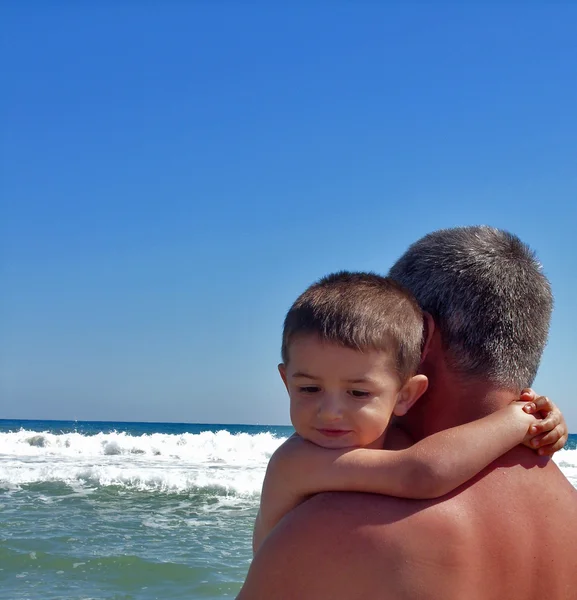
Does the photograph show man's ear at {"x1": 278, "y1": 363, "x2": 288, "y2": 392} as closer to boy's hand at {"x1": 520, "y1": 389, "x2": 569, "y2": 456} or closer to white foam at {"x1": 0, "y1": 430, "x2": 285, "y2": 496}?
boy's hand at {"x1": 520, "y1": 389, "x2": 569, "y2": 456}

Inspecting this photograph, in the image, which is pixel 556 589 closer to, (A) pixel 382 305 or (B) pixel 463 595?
(B) pixel 463 595

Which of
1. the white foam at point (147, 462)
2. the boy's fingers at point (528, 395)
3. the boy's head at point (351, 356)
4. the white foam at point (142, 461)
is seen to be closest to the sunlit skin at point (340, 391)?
the boy's head at point (351, 356)

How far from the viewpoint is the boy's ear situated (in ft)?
5.91

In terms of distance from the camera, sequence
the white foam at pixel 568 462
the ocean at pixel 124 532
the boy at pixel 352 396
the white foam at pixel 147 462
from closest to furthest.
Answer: the boy at pixel 352 396, the ocean at pixel 124 532, the white foam at pixel 147 462, the white foam at pixel 568 462

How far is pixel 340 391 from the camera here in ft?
5.72

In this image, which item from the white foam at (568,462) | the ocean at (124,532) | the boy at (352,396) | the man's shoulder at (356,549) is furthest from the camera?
the white foam at (568,462)

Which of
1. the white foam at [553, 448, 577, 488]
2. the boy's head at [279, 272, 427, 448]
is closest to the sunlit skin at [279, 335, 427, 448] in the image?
the boy's head at [279, 272, 427, 448]

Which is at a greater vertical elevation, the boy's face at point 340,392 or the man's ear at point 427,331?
the man's ear at point 427,331

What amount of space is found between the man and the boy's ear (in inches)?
2.2

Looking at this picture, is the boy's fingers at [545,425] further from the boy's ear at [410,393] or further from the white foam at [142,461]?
the white foam at [142,461]

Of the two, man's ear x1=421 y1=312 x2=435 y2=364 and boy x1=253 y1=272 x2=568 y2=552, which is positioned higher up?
man's ear x1=421 y1=312 x2=435 y2=364

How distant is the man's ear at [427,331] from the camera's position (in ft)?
6.03

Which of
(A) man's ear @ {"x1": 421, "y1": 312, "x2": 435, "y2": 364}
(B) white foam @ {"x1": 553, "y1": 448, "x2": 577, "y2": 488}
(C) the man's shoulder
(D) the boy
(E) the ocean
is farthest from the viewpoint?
(B) white foam @ {"x1": 553, "y1": 448, "x2": 577, "y2": 488}

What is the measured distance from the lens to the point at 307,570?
1.53 meters
